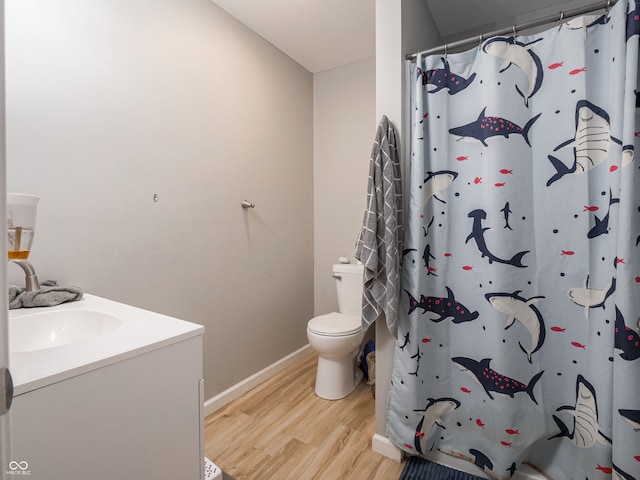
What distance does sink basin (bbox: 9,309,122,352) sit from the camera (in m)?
1.07

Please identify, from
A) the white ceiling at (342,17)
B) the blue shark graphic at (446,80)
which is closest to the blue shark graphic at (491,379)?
the blue shark graphic at (446,80)

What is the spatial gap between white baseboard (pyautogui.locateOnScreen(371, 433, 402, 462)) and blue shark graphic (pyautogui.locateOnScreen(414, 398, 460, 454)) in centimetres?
12

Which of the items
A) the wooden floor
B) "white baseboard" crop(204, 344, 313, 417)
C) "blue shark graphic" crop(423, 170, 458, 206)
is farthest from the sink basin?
"blue shark graphic" crop(423, 170, 458, 206)

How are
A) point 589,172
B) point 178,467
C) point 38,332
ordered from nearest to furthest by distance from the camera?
point 178,467 < point 38,332 < point 589,172

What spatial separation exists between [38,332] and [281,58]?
236 centimetres

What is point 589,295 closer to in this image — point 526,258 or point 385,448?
point 526,258

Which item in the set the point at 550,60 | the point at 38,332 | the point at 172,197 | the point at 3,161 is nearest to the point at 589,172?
the point at 550,60

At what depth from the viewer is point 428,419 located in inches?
61.4

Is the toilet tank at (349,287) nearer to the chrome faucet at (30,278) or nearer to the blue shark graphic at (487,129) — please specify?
the blue shark graphic at (487,129)

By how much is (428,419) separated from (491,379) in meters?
0.36

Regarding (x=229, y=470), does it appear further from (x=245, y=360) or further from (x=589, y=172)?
(x=589, y=172)

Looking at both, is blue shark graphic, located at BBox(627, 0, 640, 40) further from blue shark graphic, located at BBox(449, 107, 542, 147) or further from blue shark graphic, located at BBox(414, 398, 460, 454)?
blue shark graphic, located at BBox(414, 398, 460, 454)

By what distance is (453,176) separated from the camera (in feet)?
4.92

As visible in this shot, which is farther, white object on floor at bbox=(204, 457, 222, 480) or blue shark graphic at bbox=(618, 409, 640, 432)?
white object on floor at bbox=(204, 457, 222, 480)
